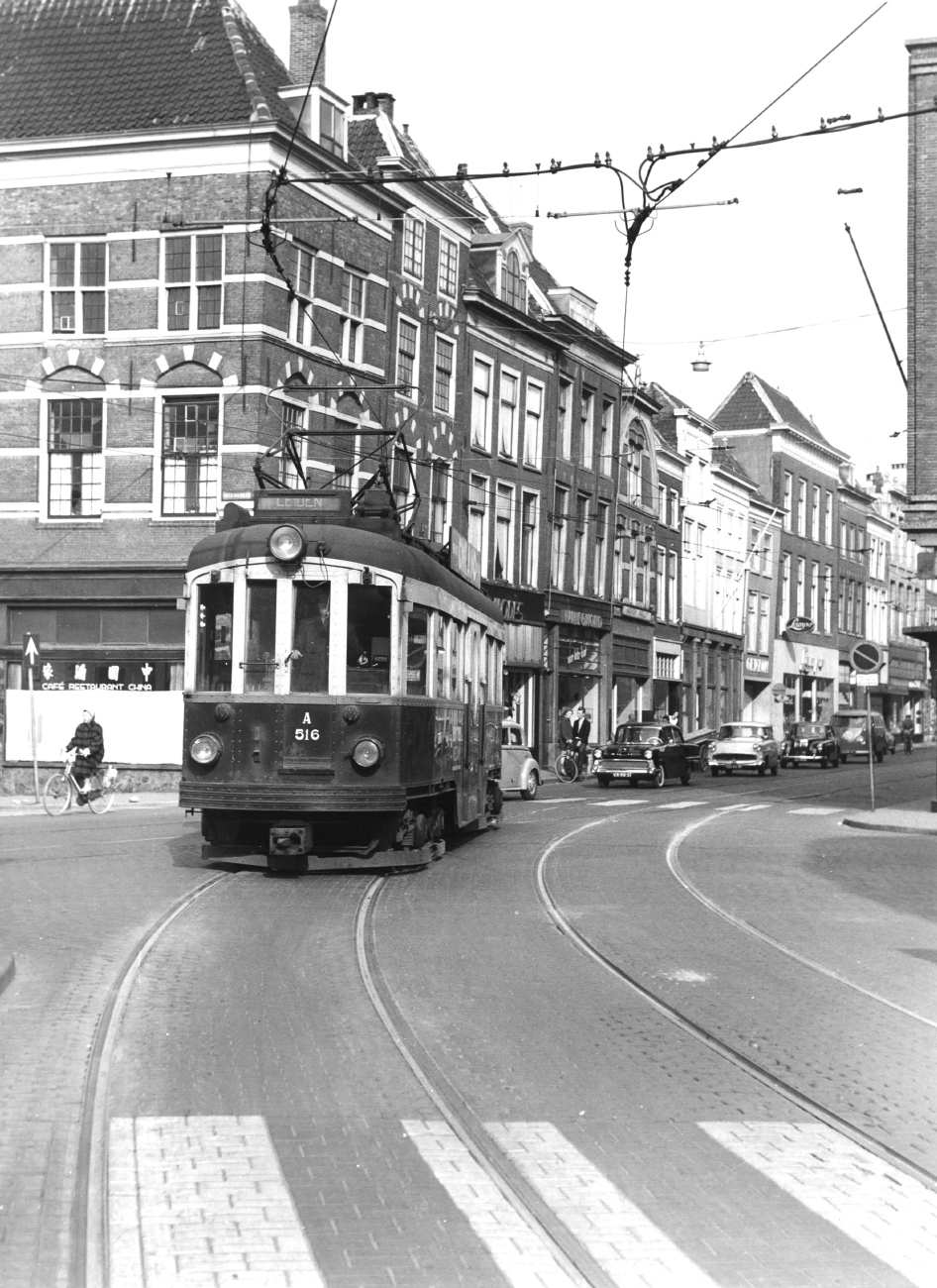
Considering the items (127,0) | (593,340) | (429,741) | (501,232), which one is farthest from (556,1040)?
(593,340)

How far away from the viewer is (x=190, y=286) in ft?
104

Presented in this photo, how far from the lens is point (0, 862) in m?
17.6

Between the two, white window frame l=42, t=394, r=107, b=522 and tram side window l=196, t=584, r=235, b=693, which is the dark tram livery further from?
white window frame l=42, t=394, r=107, b=522

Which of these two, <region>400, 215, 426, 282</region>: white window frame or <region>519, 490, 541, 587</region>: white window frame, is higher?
<region>400, 215, 426, 282</region>: white window frame

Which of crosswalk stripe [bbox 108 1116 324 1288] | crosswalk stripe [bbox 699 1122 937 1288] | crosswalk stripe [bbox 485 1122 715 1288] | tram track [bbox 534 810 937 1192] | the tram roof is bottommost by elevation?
tram track [bbox 534 810 937 1192]

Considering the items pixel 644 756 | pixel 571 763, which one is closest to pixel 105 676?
pixel 644 756

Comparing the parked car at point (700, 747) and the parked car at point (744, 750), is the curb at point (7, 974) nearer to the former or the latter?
the parked car at point (700, 747)

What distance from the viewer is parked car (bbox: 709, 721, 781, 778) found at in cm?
4947

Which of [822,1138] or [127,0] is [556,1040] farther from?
[127,0]

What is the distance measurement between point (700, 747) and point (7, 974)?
38.9 metres

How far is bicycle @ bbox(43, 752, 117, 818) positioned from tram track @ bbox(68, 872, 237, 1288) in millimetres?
15570

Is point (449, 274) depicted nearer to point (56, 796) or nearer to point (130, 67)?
point (130, 67)

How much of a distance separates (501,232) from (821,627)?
40.3 m

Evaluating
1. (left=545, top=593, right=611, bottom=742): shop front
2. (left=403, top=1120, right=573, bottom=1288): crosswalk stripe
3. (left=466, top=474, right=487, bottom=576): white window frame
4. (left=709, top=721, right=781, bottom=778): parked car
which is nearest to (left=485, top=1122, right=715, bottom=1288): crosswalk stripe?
(left=403, top=1120, right=573, bottom=1288): crosswalk stripe
